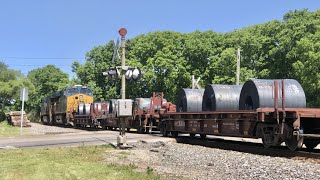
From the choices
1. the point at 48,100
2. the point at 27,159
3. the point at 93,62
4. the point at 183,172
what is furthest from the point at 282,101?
the point at 93,62

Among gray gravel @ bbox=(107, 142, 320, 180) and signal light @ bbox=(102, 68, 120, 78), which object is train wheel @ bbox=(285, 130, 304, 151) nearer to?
gray gravel @ bbox=(107, 142, 320, 180)

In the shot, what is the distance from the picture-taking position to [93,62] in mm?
72375

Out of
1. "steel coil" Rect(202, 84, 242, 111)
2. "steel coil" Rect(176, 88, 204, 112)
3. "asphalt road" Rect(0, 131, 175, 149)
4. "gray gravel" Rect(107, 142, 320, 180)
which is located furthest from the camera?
"steel coil" Rect(176, 88, 204, 112)

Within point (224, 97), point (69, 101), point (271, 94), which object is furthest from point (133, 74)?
point (69, 101)

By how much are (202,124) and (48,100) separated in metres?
38.1

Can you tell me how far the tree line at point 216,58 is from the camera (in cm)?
3875

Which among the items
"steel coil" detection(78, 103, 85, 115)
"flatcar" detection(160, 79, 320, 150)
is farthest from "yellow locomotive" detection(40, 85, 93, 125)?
"flatcar" detection(160, 79, 320, 150)

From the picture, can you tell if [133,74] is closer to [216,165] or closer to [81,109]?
[216,165]

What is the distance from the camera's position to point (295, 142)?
44.7 feet

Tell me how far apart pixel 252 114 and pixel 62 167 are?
694 centimetres

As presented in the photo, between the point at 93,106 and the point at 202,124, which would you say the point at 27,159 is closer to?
the point at 202,124

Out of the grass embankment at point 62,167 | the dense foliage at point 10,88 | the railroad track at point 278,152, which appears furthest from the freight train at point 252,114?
the dense foliage at point 10,88

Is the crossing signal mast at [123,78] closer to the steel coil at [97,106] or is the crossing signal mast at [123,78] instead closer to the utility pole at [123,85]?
the utility pole at [123,85]

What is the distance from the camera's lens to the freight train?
44.5 ft
